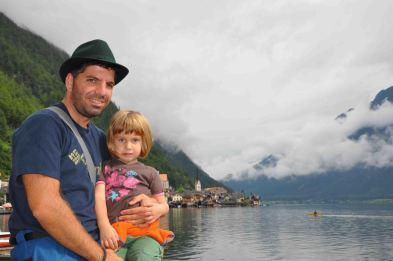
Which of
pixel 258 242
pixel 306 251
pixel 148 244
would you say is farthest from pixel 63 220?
pixel 258 242

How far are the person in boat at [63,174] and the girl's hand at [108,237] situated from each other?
0.09 metres

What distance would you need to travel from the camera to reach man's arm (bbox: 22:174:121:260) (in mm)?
3613

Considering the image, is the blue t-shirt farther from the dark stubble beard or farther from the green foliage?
the green foliage

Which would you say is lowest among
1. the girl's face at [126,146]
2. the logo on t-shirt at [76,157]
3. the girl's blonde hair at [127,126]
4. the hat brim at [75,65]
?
the logo on t-shirt at [76,157]

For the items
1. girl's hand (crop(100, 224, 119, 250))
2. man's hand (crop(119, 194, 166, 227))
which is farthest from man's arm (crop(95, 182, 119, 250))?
man's hand (crop(119, 194, 166, 227))

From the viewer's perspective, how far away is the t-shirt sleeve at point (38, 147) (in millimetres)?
3639

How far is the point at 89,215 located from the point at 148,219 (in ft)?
2.28

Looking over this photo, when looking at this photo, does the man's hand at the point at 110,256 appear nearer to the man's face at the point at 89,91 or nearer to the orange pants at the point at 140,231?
the orange pants at the point at 140,231

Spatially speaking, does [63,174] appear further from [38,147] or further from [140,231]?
[140,231]

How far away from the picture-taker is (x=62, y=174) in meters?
3.97

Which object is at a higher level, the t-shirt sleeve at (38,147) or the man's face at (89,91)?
the man's face at (89,91)

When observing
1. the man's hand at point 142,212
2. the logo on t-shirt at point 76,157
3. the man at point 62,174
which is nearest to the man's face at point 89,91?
the man at point 62,174

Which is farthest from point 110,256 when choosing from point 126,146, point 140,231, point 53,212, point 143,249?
point 126,146

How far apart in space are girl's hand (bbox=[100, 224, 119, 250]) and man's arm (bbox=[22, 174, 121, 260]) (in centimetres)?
43
